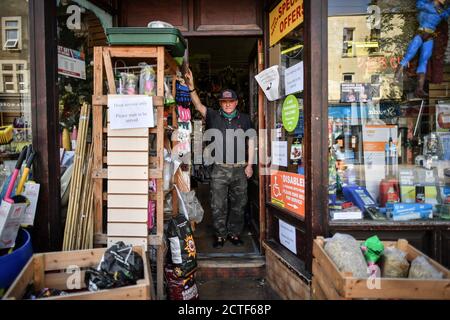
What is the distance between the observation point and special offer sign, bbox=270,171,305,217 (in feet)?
10.3

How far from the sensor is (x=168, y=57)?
3.23 m

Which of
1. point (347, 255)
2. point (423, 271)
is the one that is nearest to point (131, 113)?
point (347, 255)

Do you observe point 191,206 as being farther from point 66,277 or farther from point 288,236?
point 66,277

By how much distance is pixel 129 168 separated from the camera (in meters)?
2.93

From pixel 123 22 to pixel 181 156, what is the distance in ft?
5.60

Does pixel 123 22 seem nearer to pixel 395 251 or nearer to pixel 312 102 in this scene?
pixel 312 102

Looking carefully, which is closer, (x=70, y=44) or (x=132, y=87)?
(x=132, y=87)

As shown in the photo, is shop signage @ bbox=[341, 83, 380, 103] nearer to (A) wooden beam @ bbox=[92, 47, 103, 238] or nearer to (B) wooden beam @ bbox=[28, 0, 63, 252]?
(A) wooden beam @ bbox=[92, 47, 103, 238]

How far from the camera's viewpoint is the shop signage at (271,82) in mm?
3586

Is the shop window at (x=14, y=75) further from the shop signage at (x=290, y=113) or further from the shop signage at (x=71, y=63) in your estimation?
the shop signage at (x=290, y=113)

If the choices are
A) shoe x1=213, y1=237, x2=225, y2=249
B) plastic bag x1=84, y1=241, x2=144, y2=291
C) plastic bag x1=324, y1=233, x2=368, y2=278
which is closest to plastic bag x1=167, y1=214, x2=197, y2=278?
plastic bag x1=84, y1=241, x2=144, y2=291

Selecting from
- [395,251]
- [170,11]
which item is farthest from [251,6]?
[395,251]

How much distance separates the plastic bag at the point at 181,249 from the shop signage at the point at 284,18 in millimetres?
2202

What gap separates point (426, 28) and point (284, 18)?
1362 millimetres
